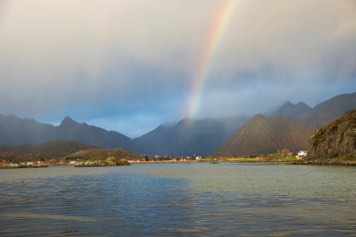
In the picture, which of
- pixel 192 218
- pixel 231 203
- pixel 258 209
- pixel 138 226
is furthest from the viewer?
pixel 231 203

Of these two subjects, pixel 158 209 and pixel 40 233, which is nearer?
pixel 40 233

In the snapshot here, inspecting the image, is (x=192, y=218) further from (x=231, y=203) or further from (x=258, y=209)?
(x=231, y=203)

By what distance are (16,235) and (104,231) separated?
24.4 feet

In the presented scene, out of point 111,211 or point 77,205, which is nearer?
point 111,211

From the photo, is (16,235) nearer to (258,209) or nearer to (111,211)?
(111,211)

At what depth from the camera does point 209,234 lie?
104ft

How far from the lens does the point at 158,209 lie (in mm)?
48812

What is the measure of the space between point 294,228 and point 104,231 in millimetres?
16572

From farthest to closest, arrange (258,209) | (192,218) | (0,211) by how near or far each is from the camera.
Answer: (0,211) → (258,209) → (192,218)

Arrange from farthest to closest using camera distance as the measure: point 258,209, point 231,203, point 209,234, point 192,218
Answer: point 231,203, point 258,209, point 192,218, point 209,234

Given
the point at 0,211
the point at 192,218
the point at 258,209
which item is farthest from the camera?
the point at 0,211

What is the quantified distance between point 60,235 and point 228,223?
15.3m

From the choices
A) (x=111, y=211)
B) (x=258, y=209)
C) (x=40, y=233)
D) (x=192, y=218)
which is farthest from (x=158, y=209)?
(x=40, y=233)

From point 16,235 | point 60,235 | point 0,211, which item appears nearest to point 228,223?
point 60,235
